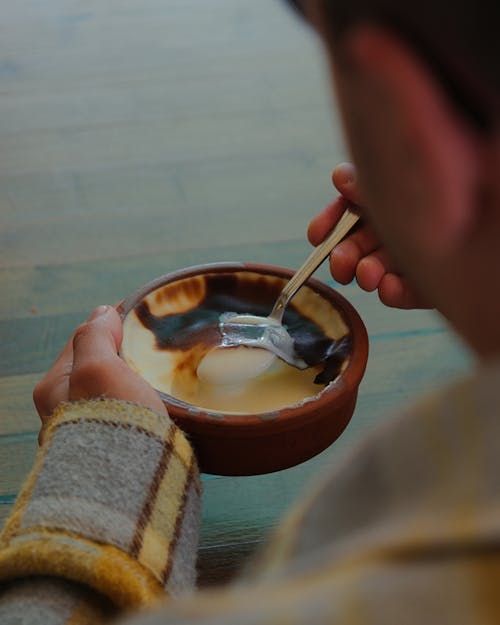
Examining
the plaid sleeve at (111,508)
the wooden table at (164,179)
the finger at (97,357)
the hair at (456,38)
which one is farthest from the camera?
the wooden table at (164,179)

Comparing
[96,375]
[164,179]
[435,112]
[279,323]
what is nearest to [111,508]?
[96,375]

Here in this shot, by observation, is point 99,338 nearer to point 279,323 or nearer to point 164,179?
point 279,323

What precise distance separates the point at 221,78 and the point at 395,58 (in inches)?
40.5

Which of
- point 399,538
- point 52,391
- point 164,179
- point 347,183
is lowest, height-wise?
point 164,179

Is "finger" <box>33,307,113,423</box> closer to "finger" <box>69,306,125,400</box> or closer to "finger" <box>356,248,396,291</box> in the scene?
"finger" <box>69,306,125,400</box>

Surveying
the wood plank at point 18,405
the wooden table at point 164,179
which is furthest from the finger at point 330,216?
the wood plank at point 18,405

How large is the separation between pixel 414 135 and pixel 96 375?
35 cm

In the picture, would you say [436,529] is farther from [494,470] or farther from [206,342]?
[206,342]

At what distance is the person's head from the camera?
23 cm

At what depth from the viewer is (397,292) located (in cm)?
64

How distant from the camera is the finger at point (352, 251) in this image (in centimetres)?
65

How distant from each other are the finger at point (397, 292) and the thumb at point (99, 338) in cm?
17

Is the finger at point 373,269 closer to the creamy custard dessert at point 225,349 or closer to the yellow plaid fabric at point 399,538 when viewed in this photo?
the creamy custard dessert at point 225,349

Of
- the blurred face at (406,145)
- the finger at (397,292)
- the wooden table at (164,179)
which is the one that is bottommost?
the wooden table at (164,179)
